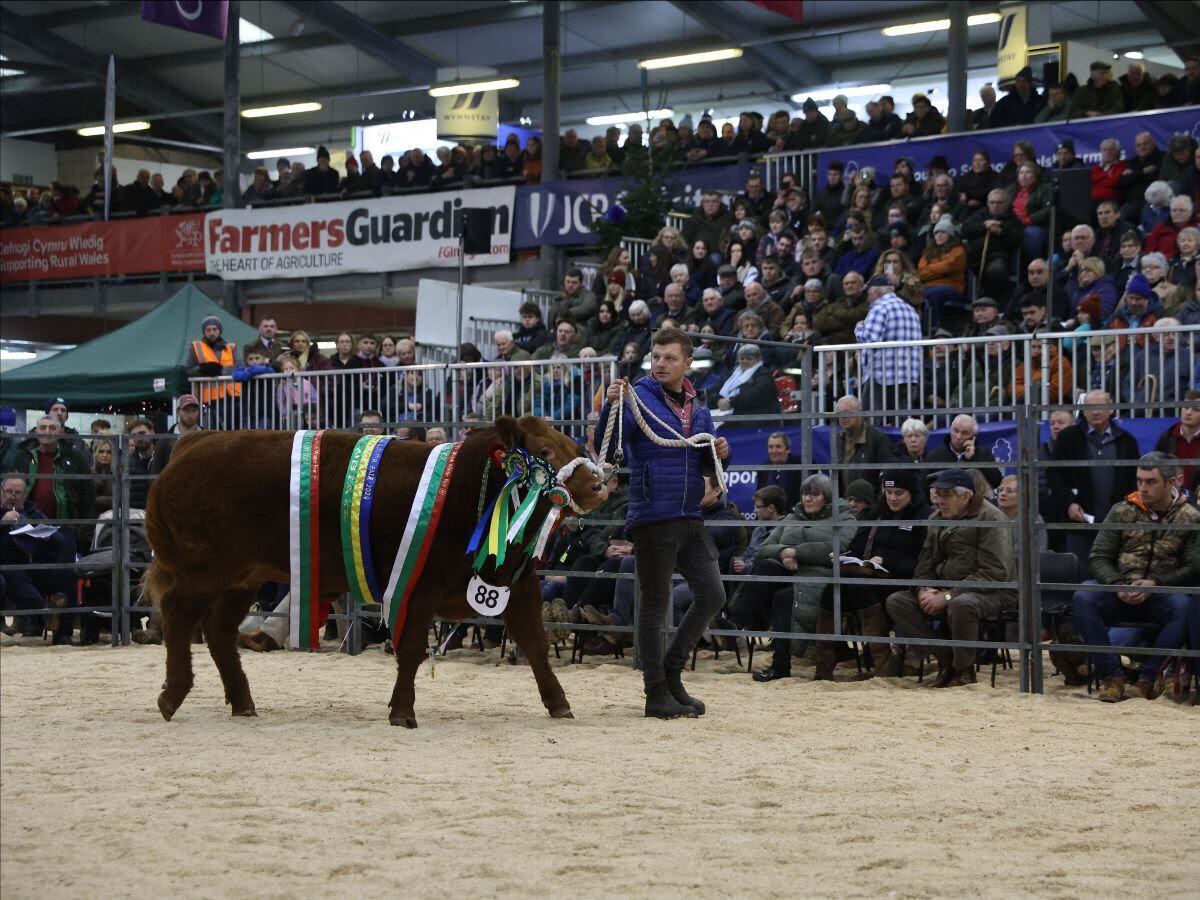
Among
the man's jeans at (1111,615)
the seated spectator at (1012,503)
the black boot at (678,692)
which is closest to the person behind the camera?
the black boot at (678,692)

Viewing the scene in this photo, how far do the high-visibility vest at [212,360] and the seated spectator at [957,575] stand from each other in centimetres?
841

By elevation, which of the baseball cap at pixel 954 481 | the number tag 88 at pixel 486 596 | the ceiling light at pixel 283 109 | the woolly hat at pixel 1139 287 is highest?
the ceiling light at pixel 283 109

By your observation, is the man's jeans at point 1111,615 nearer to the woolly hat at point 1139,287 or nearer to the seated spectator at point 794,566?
the seated spectator at point 794,566

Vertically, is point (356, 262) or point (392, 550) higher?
point (356, 262)

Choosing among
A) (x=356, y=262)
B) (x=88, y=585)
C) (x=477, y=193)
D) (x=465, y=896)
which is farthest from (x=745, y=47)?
(x=465, y=896)

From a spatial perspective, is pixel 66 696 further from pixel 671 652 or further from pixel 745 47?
pixel 745 47

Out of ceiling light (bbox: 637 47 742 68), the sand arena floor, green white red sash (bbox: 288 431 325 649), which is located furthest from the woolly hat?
ceiling light (bbox: 637 47 742 68)

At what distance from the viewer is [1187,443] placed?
31.0ft

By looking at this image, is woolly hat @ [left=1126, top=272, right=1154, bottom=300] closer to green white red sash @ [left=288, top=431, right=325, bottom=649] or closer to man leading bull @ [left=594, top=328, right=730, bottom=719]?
man leading bull @ [left=594, top=328, right=730, bottom=719]

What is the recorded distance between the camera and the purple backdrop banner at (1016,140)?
50.7 feet

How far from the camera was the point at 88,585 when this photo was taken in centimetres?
1217

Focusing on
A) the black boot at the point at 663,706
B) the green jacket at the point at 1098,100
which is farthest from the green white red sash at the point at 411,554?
the green jacket at the point at 1098,100

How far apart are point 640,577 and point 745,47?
19.3m

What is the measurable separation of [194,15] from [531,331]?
8698 millimetres
